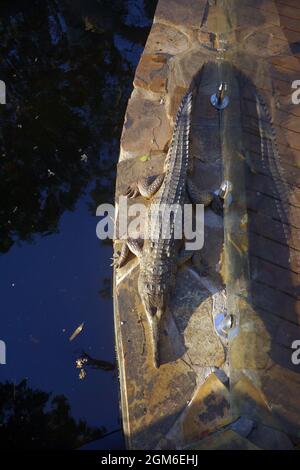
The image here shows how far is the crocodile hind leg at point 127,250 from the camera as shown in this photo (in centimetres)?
492

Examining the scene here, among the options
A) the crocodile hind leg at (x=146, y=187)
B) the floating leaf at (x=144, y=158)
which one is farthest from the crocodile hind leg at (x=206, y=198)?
the floating leaf at (x=144, y=158)

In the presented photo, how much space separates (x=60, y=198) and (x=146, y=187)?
4.98 feet

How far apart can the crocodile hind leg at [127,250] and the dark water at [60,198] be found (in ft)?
1.48

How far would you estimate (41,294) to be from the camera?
17.3 feet

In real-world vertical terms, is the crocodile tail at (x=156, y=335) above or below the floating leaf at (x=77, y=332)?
below

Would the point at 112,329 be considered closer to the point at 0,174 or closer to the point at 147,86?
the point at 0,174

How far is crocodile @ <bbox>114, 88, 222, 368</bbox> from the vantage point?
4.52 m

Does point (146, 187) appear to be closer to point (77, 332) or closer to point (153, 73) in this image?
point (77, 332)

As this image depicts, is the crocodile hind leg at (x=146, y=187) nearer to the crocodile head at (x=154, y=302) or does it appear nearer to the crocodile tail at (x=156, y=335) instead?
the crocodile head at (x=154, y=302)

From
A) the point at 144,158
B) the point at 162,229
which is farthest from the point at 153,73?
the point at 162,229

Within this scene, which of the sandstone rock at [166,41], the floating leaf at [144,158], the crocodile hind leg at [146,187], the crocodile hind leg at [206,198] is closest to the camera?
the crocodile hind leg at [206,198]

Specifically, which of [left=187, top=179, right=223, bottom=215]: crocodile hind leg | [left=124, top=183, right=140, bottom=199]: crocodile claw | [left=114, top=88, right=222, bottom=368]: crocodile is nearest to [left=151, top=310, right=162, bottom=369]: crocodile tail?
[left=114, top=88, right=222, bottom=368]: crocodile
